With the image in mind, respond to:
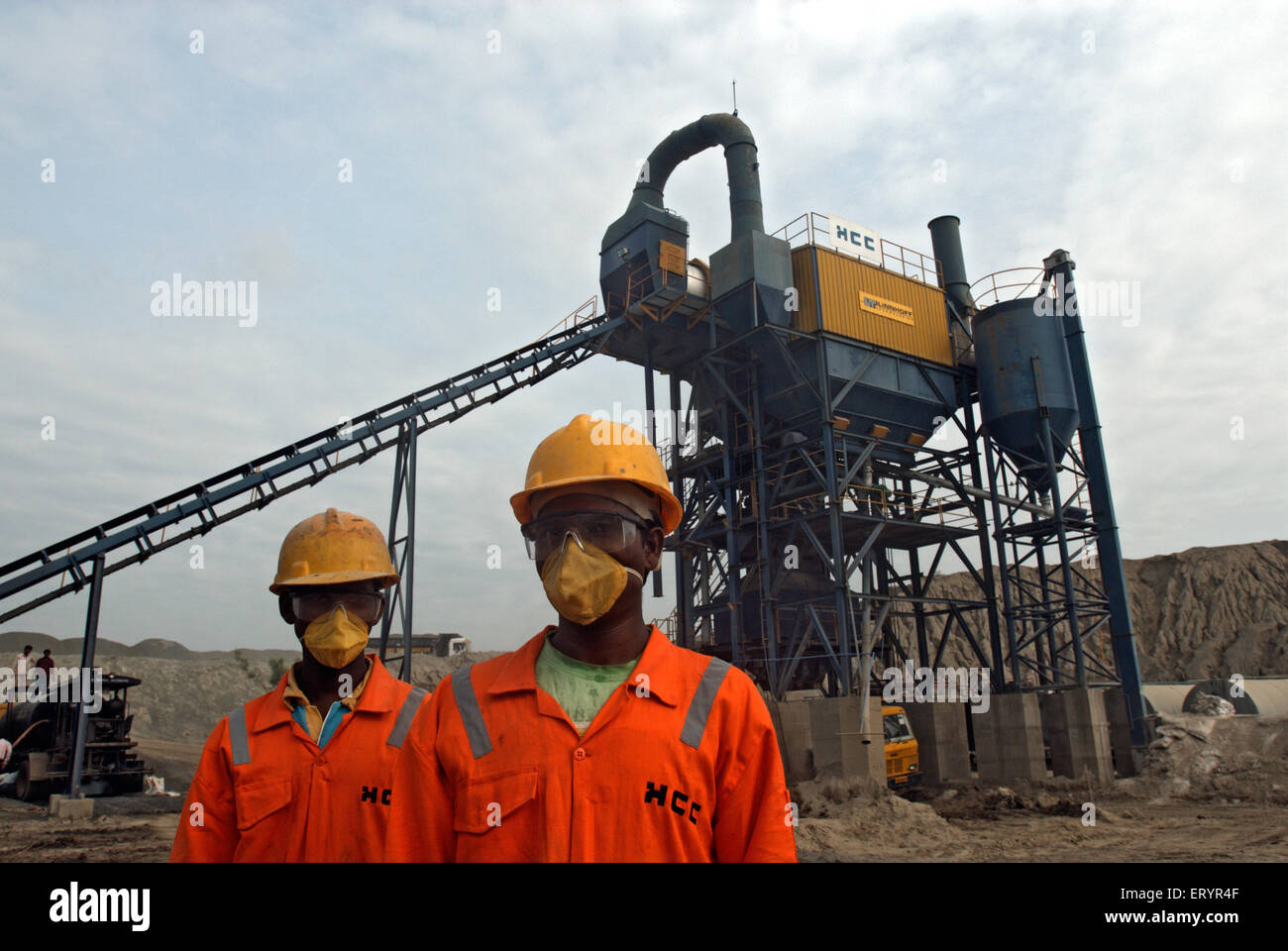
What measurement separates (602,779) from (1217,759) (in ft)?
71.1

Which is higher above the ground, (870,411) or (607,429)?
(870,411)

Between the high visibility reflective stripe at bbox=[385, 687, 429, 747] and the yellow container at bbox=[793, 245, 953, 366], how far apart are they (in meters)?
18.4

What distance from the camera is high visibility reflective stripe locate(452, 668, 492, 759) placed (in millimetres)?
2416

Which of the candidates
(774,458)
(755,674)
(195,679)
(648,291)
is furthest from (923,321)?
(195,679)

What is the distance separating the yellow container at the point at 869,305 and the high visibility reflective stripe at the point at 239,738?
18902 millimetres

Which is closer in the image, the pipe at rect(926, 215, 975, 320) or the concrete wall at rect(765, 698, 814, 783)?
the concrete wall at rect(765, 698, 814, 783)

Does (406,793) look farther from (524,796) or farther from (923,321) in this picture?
(923,321)

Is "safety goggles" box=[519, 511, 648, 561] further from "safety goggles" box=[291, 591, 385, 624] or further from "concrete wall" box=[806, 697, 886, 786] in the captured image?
"concrete wall" box=[806, 697, 886, 786]

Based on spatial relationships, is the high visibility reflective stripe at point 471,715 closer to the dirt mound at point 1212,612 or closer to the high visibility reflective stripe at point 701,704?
the high visibility reflective stripe at point 701,704

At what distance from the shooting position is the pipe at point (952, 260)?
25062mm

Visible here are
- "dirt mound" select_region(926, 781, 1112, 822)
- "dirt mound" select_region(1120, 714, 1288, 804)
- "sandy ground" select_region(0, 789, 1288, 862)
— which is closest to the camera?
"sandy ground" select_region(0, 789, 1288, 862)

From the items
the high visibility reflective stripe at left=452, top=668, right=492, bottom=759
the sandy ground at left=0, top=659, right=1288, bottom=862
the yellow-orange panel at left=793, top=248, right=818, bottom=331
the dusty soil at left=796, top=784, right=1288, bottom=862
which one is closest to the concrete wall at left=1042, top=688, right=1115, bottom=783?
the sandy ground at left=0, top=659, right=1288, bottom=862

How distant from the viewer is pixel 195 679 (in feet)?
141
